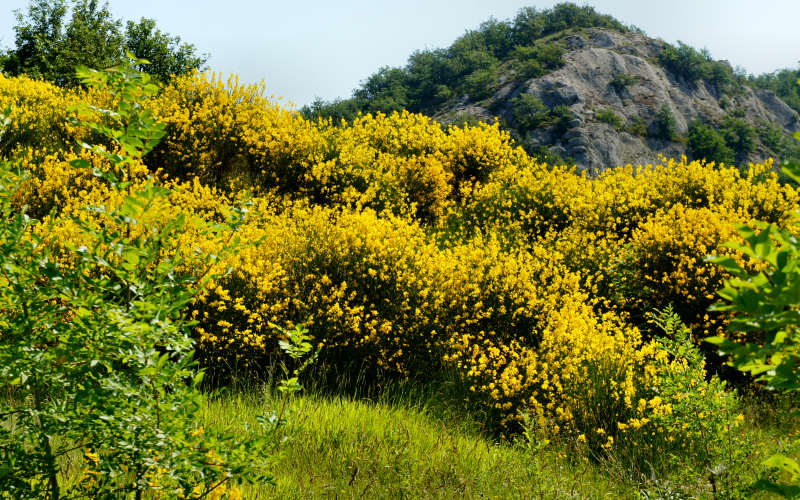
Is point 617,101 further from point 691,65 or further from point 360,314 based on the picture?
point 360,314

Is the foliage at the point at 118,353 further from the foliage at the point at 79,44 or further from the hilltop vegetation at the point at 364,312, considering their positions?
the foliage at the point at 79,44

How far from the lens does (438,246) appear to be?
26.9ft

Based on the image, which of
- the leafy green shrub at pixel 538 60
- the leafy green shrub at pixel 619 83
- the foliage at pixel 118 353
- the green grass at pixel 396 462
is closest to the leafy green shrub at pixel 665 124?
the leafy green shrub at pixel 619 83

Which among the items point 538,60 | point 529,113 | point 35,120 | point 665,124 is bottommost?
point 35,120

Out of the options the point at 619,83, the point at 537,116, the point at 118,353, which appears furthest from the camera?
the point at 619,83

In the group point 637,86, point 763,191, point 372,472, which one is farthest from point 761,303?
point 637,86

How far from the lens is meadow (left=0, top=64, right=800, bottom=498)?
1.81m

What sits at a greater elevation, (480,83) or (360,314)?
(480,83)

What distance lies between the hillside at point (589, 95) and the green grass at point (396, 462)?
4847 centimetres

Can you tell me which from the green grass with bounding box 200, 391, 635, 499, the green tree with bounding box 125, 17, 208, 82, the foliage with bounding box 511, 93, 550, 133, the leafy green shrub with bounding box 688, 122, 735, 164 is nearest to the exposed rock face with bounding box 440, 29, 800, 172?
the foliage with bounding box 511, 93, 550, 133

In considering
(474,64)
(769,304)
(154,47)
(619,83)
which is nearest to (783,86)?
(619,83)

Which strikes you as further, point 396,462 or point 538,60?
point 538,60

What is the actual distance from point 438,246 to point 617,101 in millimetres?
66017

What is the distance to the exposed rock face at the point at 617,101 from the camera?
188 feet
